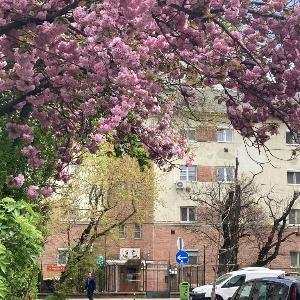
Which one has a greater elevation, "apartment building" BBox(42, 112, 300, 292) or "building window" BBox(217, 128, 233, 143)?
"building window" BBox(217, 128, 233, 143)

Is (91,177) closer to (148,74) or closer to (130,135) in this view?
(130,135)

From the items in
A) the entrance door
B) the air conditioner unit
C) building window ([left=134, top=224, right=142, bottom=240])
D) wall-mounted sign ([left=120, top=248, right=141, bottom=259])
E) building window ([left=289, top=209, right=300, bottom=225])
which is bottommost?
the entrance door

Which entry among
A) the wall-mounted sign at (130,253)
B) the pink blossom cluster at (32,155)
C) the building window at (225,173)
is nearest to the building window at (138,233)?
the wall-mounted sign at (130,253)

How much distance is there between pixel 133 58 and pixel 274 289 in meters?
5.62

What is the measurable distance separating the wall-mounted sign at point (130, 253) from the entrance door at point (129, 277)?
74cm

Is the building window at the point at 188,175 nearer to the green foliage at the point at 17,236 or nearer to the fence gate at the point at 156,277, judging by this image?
the fence gate at the point at 156,277

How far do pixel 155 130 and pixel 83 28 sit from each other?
15.9 ft

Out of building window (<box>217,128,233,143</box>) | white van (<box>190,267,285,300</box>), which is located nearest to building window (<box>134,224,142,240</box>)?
building window (<box>217,128,233,143</box>)

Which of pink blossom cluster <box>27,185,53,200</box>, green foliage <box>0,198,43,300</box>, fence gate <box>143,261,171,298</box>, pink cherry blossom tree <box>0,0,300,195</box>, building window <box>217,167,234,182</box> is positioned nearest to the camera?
green foliage <box>0,198,43,300</box>

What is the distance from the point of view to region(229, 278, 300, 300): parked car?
11481mm

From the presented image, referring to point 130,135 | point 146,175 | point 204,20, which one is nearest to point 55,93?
point 204,20

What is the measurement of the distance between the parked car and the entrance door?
33.9 metres

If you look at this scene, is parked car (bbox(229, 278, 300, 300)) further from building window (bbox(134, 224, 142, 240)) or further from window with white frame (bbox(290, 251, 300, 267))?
window with white frame (bbox(290, 251, 300, 267))

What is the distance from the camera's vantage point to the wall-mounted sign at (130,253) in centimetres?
4650
